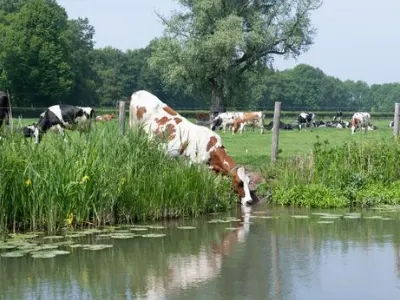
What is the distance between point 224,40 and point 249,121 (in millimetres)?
7746

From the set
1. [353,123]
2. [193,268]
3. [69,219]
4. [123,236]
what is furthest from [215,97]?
[193,268]

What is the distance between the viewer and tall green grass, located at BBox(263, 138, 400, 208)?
1430 centimetres

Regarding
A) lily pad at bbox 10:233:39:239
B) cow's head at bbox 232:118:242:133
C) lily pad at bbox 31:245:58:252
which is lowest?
lily pad at bbox 31:245:58:252

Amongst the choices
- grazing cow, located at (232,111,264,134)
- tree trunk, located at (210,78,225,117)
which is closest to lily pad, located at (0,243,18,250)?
grazing cow, located at (232,111,264,134)

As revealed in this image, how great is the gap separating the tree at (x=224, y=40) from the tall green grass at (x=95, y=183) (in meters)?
31.5

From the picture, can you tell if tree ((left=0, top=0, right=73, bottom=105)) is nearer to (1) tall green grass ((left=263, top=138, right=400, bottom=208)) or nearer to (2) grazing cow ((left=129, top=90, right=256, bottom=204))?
(2) grazing cow ((left=129, top=90, right=256, bottom=204))

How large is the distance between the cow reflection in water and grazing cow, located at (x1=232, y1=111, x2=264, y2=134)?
2548 cm

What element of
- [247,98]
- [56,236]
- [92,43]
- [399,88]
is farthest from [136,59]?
[56,236]

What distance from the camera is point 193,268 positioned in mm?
8445

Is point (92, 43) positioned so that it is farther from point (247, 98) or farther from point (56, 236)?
point (56, 236)

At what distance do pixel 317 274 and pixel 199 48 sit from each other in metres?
37.2

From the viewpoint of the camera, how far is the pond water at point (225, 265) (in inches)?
289

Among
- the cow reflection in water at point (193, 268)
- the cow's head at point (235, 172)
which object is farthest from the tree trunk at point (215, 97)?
the cow reflection in water at point (193, 268)

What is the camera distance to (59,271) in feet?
26.9
